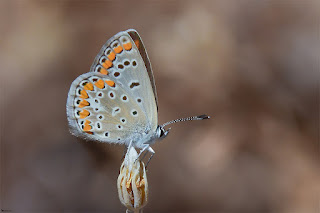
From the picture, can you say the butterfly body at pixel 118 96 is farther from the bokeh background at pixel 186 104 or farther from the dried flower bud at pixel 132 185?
the bokeh background at pixel 186 104

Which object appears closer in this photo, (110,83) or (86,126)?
(86,126)

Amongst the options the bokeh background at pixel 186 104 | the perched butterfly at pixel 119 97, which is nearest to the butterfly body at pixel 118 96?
the perched butterfly at pixel 119 97

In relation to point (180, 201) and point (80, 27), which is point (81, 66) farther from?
point (180, 201)

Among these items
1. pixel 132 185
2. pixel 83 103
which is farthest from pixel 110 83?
pixel 132 185

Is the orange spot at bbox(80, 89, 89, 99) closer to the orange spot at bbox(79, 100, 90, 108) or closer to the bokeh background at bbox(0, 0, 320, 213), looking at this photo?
the orange spot at bbox(79, 100, 90, 108)

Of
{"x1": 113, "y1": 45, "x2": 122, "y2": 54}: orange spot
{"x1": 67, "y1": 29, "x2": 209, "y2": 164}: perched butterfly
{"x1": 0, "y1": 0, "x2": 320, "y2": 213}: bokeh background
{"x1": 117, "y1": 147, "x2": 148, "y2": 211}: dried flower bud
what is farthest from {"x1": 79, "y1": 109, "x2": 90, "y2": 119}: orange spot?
{"x1": 0, "y1": 0, "x2": 320, "y2": 213}: bokeh background

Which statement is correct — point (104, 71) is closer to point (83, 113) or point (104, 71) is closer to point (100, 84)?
point (100, 84)
